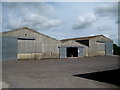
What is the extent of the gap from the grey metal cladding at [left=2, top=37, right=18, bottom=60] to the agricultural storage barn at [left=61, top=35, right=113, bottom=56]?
19.2m

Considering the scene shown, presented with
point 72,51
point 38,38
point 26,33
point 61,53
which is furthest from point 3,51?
point 72,51

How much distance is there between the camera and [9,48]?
27.1 m

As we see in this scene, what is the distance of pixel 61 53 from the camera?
3338 centimetres

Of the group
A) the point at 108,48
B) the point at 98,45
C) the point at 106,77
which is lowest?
the point at 106,77

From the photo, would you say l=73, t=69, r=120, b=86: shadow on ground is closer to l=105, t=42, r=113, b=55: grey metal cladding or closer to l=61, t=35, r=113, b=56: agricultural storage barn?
l=61, t=35, r=113, b=56: agricultural storage barn

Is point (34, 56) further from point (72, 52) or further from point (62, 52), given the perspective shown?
point (72, 52)

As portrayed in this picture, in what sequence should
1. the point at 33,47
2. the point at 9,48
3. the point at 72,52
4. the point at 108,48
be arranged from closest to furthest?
the point at 9,48 < the point at 33,47 < the point at 72,52 < the point at 108,48

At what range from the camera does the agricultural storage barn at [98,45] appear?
39234 millimetres

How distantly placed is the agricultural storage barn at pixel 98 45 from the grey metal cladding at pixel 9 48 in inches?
755

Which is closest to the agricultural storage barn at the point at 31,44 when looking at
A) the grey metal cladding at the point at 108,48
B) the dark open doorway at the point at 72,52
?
the dark open doorway at the point at 72,52

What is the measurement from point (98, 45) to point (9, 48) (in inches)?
949

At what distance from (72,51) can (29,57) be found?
13.3 m

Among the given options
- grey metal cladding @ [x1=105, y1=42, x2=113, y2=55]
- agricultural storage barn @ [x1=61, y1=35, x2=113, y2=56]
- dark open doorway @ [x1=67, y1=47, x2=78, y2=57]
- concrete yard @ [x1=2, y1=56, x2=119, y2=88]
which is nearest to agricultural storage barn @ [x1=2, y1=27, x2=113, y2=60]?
dark open doorway @ [x1=67, y1=47, x2=78, y2=57]

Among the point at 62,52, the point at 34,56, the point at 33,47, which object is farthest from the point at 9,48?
the point at 62,52
